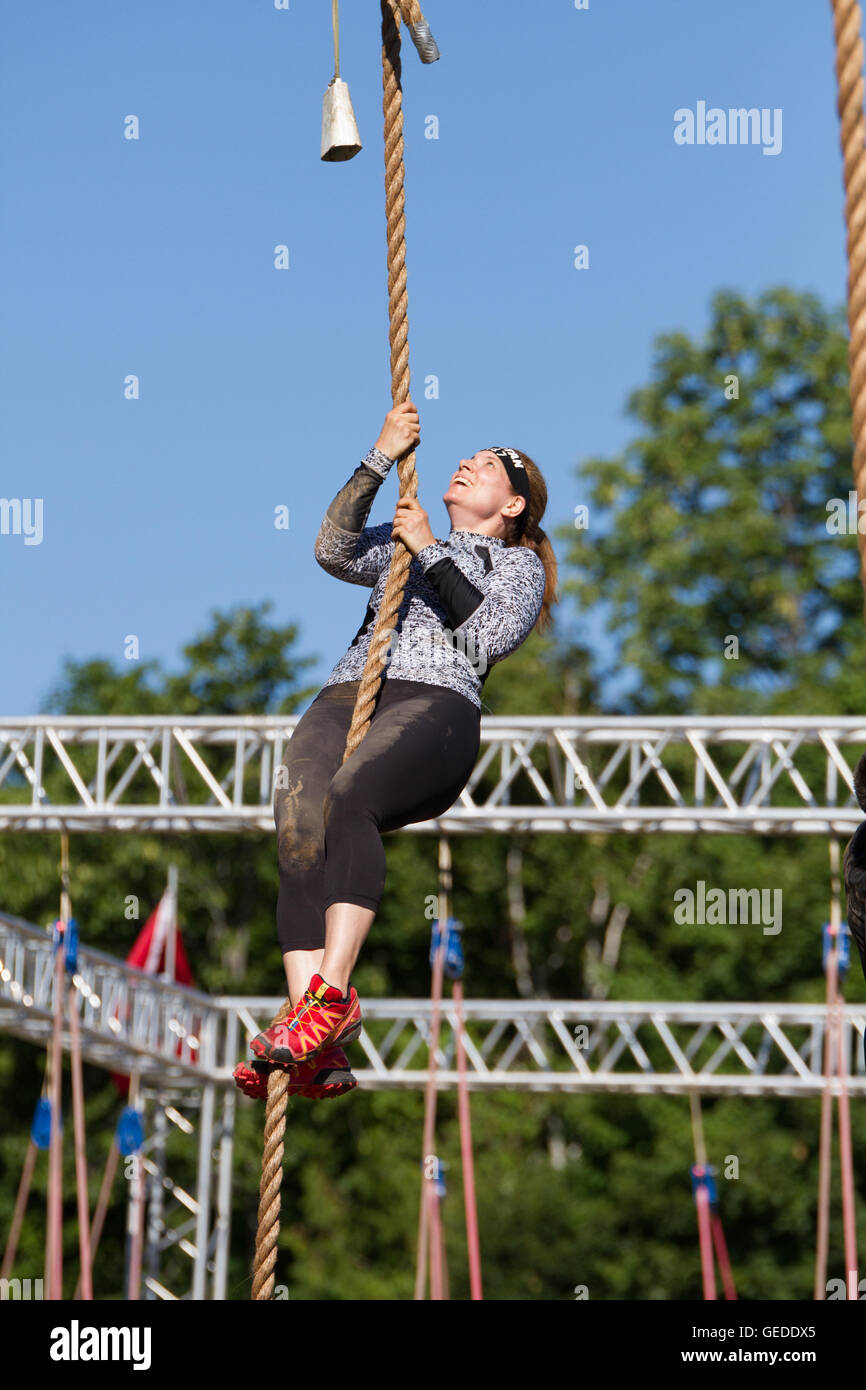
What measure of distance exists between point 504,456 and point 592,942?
15880mm

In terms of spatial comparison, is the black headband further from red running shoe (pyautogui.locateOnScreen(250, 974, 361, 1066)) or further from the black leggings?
red running shoe (pyautogui.locateOnScreen(250, 974, 361, 1066))

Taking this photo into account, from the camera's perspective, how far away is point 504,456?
12.4ft

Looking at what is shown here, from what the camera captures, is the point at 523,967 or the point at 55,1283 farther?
the point at 523,967

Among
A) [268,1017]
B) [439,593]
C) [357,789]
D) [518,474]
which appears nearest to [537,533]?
[518,474]

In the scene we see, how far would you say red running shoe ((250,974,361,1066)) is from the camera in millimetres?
2988

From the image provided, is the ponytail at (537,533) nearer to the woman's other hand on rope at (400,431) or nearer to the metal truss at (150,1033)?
the woman's other hand on rope at (400,431)

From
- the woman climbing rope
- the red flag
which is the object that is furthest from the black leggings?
the red flag

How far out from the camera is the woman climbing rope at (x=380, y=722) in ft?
10.1

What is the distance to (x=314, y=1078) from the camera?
10.4 ft

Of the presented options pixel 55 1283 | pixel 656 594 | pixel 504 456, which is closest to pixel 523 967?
pixel 656 594

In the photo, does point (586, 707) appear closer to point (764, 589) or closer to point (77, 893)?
point (764, 589)

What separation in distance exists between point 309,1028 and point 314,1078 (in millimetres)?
191

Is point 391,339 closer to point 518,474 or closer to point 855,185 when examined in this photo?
point 518,474

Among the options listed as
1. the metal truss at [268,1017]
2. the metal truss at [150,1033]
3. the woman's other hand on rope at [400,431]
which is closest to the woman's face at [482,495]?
the woman's other hand on rope at [400,431]
